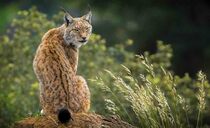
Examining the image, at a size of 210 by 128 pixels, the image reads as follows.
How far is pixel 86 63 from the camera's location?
698 inches

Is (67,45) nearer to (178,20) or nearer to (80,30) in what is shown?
(80,30)

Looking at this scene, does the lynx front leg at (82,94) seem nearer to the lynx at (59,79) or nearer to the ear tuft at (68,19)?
the lynx at (59,79)

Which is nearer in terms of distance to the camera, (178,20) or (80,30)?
(80,30)

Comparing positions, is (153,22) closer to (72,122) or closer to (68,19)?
(68,19)

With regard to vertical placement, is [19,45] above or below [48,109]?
above

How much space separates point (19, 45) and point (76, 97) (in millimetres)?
5284

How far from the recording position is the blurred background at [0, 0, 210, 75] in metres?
30.9

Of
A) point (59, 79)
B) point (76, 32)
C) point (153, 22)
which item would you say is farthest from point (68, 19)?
point (153, 22)

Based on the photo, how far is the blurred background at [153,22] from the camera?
30938 mm

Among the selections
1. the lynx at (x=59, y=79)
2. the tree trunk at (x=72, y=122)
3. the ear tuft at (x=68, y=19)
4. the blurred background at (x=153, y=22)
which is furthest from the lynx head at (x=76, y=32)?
the blurred background at (x=153, y=22)

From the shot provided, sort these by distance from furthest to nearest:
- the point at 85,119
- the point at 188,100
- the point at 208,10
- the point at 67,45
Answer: the point at 208,10
the point at 188,100
the point at 67,45
the point at 85,119

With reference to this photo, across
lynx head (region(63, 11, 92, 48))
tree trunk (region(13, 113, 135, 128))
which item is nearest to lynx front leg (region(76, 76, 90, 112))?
tree trunk (region(13, 113, 135, 128))

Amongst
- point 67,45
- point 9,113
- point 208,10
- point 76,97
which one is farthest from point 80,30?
point 208,10

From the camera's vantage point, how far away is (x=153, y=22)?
105ft
